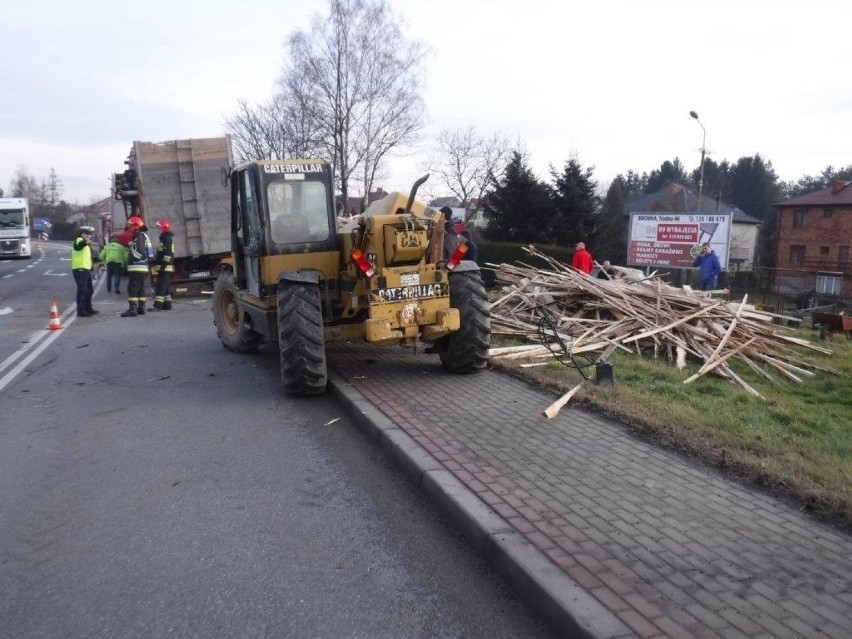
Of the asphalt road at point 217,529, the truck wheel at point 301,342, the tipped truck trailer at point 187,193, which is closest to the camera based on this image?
the asphalt road at point 217,529

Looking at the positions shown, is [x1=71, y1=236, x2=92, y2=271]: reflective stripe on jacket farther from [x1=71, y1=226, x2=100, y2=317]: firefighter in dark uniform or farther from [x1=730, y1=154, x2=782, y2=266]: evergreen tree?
[x1=730, y1=154, x2=782, y2=266]: evergreen tree

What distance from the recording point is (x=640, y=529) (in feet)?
14.3

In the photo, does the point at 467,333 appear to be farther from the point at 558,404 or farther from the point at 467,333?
the point at 558,404

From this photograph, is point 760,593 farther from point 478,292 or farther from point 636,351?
point 636,351

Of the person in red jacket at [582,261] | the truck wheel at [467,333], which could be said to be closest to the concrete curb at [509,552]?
the truck wheel at [467,333]

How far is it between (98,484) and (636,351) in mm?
7302

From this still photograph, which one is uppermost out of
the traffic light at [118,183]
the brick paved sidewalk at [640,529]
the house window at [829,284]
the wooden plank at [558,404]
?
the traffic light at [118,183]

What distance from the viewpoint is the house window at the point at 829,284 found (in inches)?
969

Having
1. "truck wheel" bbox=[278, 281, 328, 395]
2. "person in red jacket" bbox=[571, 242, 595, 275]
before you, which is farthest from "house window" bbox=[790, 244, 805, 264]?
"truck wheel" bbox=[278, 281, 328, 395]

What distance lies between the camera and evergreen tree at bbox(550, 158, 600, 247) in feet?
103

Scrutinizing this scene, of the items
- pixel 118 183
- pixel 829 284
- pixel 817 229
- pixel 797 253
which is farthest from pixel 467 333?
pixel 797 253

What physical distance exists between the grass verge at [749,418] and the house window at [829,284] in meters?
15.8

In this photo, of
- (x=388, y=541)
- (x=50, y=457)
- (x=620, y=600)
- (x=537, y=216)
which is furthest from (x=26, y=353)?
(x=537, y=216)

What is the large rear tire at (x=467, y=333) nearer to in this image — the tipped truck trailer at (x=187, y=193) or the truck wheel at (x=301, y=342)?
the truck wheel at (x=301, y=342)
